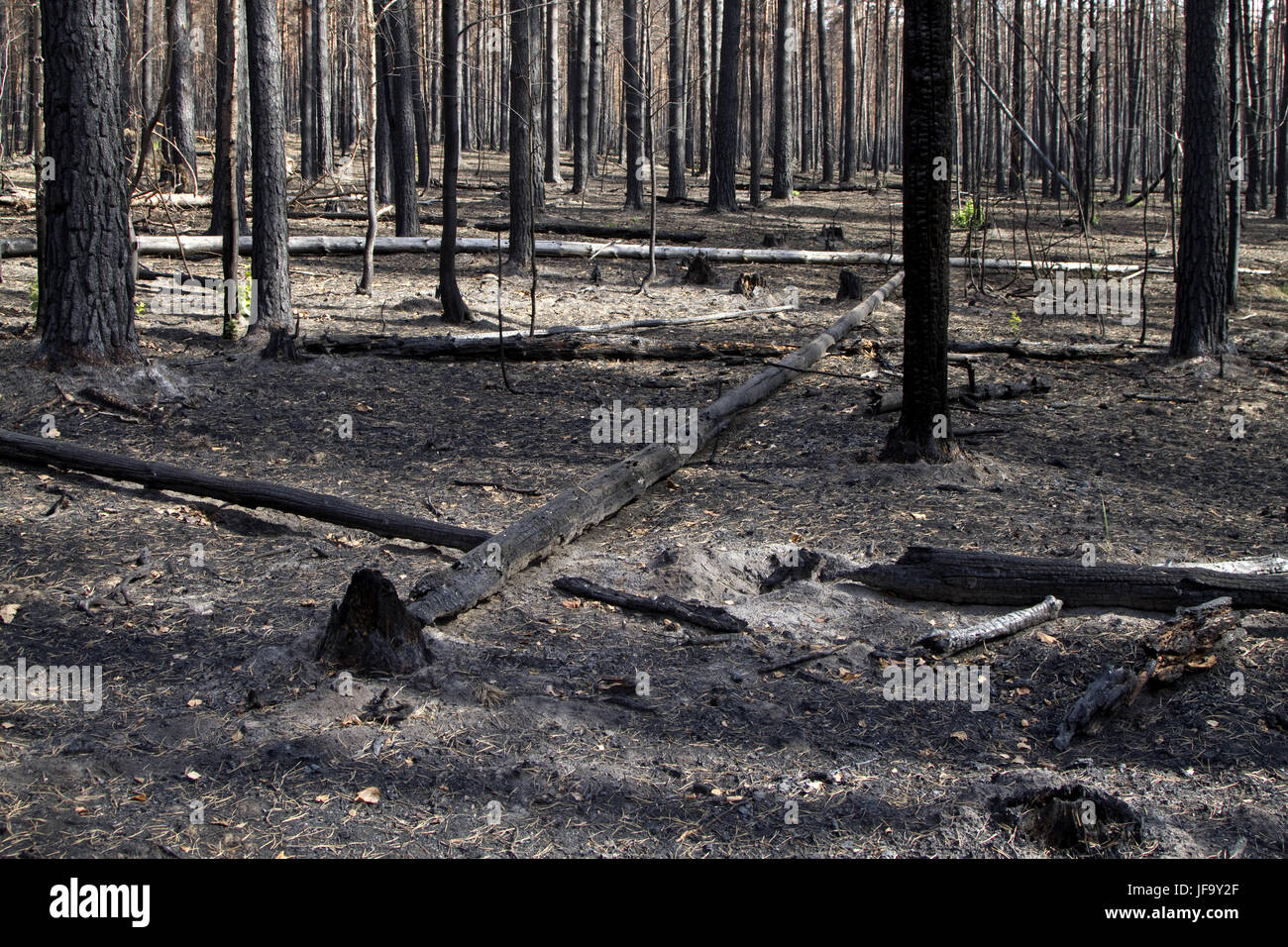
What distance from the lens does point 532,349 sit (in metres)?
10.3

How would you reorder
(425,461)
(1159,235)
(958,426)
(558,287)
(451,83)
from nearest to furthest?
(425,461) < (958,426) < (451,83) < (558,287) < (1159,235)

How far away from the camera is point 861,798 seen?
3.47 meters

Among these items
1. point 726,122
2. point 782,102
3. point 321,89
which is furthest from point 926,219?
point 321,89

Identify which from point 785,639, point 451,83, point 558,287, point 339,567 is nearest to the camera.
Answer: point 785,639

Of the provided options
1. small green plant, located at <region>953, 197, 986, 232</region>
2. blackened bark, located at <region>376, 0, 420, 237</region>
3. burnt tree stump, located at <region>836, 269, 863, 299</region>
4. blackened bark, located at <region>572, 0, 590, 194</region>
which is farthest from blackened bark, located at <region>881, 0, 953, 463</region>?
blackened bark, located at <region>572, 0, 590, 194</region>

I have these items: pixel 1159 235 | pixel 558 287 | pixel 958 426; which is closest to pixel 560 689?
pixel 958 426

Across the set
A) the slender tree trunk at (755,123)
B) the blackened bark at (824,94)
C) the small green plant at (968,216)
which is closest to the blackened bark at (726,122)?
the slender tree trunk at (755,123)

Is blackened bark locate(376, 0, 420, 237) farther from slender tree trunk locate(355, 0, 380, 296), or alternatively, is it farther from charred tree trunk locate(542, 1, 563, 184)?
charred tree trunk locate(542, 1, 563, 184)

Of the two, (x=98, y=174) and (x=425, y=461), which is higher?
(x=98, y=174)

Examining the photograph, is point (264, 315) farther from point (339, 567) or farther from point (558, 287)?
point (339, 567)

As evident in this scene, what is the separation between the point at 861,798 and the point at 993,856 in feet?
1.52

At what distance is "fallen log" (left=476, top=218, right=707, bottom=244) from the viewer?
58.6 ft

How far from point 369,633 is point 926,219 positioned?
14.1 ft

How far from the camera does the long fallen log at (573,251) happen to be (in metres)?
13.7
